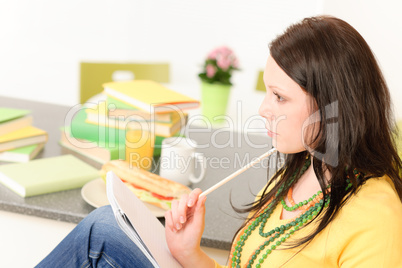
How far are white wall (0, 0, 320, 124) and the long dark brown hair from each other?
297 centimetres

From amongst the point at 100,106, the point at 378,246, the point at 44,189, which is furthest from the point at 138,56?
Answer: the point at 378,246

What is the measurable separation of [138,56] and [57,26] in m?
0.67

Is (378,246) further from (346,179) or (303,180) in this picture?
(303,180)

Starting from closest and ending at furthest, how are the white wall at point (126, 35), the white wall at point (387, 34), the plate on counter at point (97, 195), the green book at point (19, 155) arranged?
the plate on counter at point (97, 195) < the green book at point (19, 155) < the white wall at point (387, 34) < the white wall at point (126, 35)

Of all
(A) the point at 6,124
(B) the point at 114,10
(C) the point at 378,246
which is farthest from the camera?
(B) the point at 114,10

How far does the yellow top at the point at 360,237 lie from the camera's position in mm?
864

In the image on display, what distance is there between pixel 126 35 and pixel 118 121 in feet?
8.60

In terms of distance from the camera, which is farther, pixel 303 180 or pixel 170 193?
pixel 170 193

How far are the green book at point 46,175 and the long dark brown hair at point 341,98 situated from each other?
0.67m

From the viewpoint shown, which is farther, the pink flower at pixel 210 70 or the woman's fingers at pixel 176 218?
the pink flower at pixel 210 70

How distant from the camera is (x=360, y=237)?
2.91ft

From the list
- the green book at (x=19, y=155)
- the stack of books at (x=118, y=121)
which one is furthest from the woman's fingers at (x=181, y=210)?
the green book at (x=19, y=155)

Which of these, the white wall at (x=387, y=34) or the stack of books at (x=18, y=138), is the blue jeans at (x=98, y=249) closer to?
the stack of books at (x=18, y=138)

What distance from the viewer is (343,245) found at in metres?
0.91
